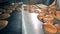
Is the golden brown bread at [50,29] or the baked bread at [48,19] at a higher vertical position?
the baked bread at [48,19]

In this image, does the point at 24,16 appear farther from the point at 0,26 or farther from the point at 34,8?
the point at 0,26

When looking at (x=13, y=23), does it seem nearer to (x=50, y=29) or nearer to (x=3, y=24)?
(x=3, y=24)

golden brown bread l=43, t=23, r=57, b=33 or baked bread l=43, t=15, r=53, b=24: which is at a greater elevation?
baked bread l=43, t=15, r=53, b=24

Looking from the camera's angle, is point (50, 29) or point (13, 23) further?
point (13, 23)

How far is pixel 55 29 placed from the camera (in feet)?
2.24

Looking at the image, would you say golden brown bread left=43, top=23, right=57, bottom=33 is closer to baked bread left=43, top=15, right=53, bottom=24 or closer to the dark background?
baked bread left=43, top=15, right=53, bottom=24

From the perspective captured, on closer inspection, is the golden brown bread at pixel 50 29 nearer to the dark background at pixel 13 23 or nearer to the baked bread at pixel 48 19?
the baked bread at pixel 48 19

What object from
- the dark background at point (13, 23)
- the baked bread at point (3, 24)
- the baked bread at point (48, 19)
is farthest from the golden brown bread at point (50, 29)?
the baked bread at point (3, 24)

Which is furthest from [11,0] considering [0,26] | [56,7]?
[56,7]

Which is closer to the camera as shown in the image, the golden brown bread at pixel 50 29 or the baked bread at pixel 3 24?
the golden brown bread at pixel 50 29

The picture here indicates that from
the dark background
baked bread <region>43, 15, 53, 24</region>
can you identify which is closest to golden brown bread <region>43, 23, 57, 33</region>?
baked bread <region>43, 15, 53, 24</region>

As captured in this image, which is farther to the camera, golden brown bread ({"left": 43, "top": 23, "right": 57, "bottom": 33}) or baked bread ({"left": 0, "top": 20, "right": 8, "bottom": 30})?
baked bread ({"left": 0, "top": 20, "right": 8, "bottom": 30})

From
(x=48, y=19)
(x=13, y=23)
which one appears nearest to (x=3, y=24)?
(x=13, y=23)

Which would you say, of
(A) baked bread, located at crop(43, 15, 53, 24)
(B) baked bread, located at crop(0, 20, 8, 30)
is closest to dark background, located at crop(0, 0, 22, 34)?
(B) baked bread, located at crop(0, 20, 8, 30)
